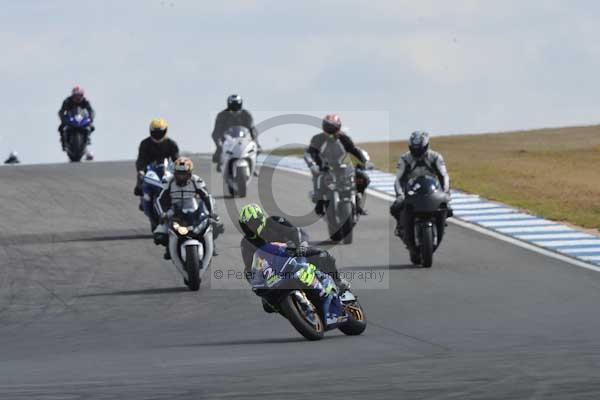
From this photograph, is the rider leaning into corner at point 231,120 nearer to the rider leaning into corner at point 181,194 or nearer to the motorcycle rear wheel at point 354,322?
the rider leaning into corner at point 181,194

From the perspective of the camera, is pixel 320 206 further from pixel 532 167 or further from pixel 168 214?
pixel 532 167

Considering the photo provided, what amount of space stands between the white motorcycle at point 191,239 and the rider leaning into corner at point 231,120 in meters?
8.74

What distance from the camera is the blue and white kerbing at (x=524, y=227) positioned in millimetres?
21514

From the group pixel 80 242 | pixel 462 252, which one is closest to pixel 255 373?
pixel 462 252

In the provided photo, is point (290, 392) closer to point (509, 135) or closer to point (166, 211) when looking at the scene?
point (166, 211)

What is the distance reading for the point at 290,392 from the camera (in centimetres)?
998

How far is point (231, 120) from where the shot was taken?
90.3 feet

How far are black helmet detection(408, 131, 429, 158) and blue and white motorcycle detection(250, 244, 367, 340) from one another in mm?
6283

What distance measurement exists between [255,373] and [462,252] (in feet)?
35.2

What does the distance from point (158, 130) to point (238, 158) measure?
475cm

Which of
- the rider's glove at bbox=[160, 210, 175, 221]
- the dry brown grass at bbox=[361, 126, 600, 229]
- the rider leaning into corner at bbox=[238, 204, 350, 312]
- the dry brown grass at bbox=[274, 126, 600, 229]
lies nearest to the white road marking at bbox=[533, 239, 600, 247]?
the dry brown grass at bbox=[274, 126, 600, 229]

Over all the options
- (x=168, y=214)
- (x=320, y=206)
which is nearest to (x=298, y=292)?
(x=168, y=214)

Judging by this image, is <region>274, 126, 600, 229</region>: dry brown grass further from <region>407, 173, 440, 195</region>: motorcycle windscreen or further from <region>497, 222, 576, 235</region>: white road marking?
<region>407, 173, 440, 195</region>: motorcycle windscreen

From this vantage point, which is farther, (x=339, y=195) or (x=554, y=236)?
(x=554, y=236)
